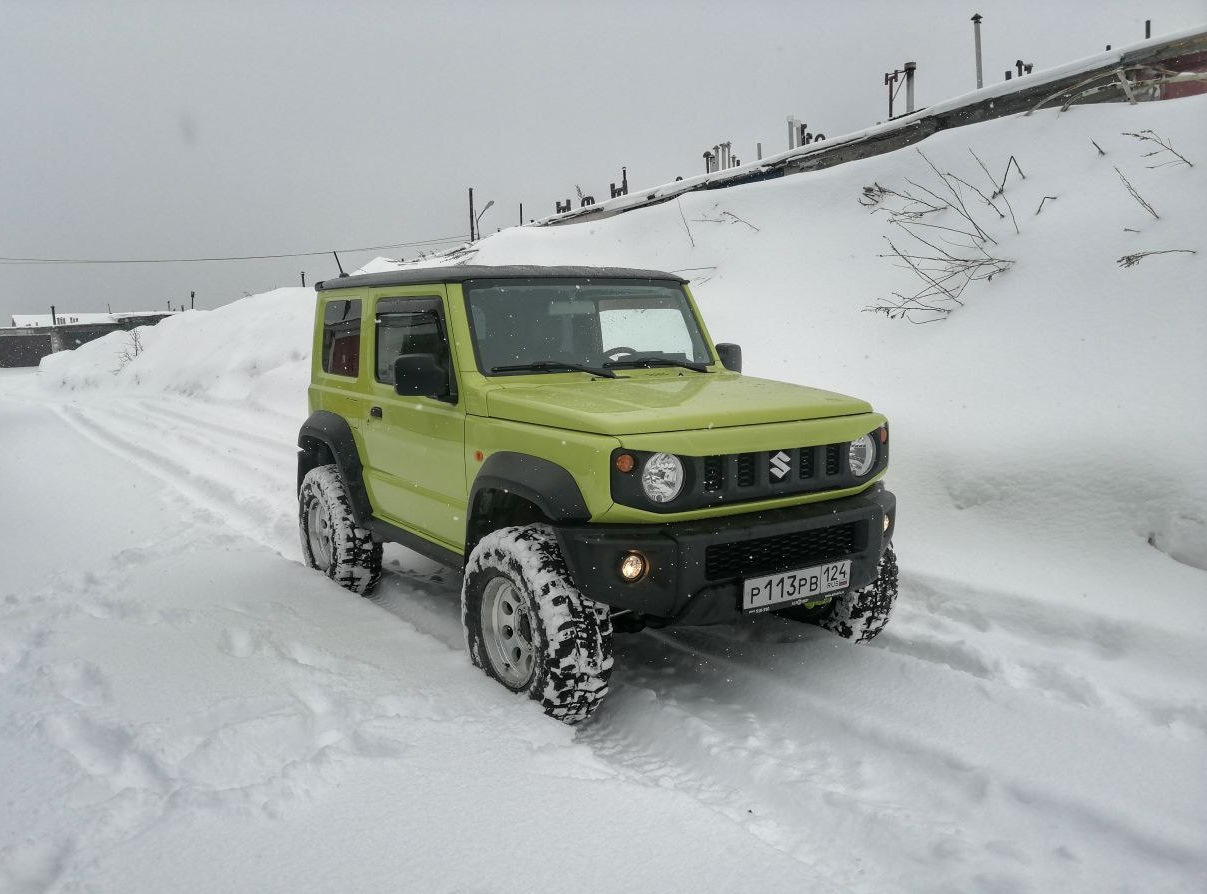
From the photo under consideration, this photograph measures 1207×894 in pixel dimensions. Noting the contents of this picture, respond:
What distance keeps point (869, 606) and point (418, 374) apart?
7.64 ft

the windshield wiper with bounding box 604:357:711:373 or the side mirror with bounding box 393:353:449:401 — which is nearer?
the side mirror with bounding box 393:353:449:401

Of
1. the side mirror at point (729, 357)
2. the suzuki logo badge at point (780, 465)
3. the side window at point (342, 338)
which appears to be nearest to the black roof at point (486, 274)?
the side window at point (342, 338)

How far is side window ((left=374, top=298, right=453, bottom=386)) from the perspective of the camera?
13.5 feet

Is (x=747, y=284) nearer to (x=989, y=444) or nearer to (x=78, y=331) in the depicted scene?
(x=989, y=444)

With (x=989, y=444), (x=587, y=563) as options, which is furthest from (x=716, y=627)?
(x=989, y=444)

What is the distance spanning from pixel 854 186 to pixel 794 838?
9.49 meters

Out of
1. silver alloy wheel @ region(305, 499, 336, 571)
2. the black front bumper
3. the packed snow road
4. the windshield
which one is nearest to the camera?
the packed snow road

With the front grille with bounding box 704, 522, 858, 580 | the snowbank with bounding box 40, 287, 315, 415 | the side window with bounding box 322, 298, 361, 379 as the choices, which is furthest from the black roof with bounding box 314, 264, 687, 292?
the snowbank with bounding box 40, 287, 315, 415

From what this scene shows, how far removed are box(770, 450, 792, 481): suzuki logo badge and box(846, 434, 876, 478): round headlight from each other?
1.25ft

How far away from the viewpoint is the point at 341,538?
493cm

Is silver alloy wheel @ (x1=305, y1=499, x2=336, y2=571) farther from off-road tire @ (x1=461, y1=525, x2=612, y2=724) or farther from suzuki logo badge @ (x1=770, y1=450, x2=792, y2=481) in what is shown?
suzuki logo badge @ (x1=770, y1=450, x2=792, y2=481)

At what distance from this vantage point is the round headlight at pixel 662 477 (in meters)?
3.10

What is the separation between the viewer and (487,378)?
3.86m

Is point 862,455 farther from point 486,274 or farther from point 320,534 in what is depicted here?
point 320,534
